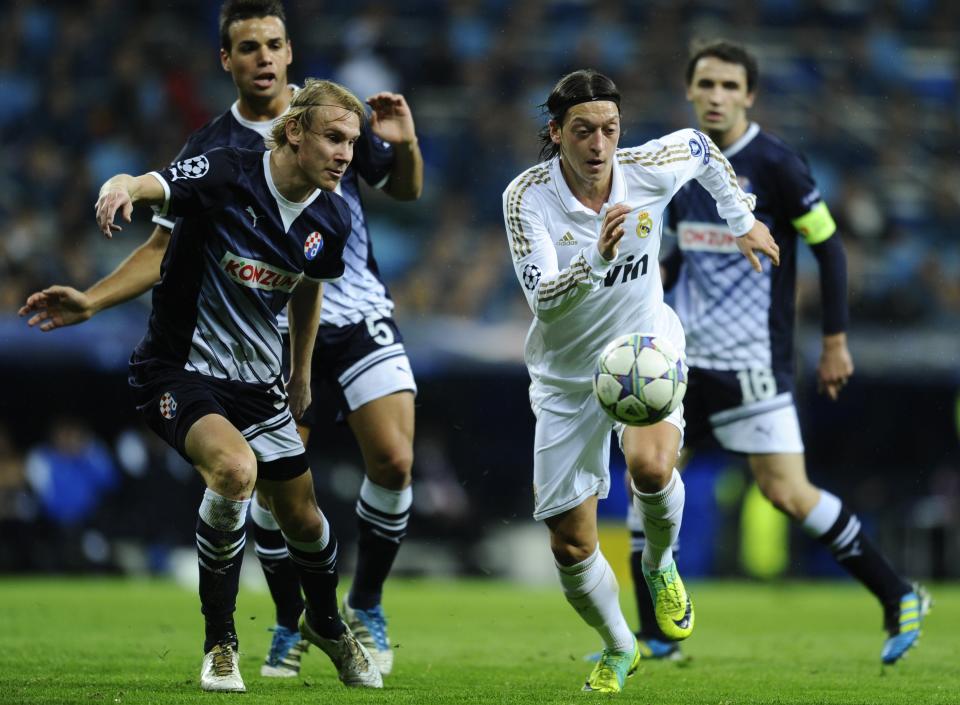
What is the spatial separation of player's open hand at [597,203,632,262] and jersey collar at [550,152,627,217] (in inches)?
25.7

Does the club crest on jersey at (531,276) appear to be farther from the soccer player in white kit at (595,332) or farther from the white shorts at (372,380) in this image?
the white shorts at (372,380)

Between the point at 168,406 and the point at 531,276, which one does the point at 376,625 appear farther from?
the point at 531,276

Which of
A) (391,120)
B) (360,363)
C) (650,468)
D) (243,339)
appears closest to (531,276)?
(650,468)

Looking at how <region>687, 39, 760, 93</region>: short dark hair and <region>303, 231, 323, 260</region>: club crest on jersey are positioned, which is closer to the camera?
<region>303, 231, 323, 260</region>: club crest on jersey

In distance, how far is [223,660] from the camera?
596 cm

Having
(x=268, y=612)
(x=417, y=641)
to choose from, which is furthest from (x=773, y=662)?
(x=268, y=612)

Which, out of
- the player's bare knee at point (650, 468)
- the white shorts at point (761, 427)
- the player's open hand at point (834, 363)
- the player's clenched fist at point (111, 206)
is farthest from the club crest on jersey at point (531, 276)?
the player's open hand at point (834, 363)

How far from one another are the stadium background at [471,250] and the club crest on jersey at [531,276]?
9321mm

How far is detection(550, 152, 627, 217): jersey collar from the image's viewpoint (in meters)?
6.32

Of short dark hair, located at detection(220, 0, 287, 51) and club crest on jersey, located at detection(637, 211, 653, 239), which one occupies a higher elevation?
short dark hair, located at detection(220, 0, 287, 51)

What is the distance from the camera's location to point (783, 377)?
8375 millimetres

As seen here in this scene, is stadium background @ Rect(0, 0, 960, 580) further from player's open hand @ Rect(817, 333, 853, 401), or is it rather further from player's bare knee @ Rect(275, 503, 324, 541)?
player's bare knee @ Rect(275, 503, 324, 541)

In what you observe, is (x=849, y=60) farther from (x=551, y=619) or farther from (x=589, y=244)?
(x=589, y=244)

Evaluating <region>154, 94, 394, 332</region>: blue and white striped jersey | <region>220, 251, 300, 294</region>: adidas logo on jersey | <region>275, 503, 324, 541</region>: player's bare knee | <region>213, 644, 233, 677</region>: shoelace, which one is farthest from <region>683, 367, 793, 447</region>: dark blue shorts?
<region>213, 644, 233, 677</region>: shoelace
